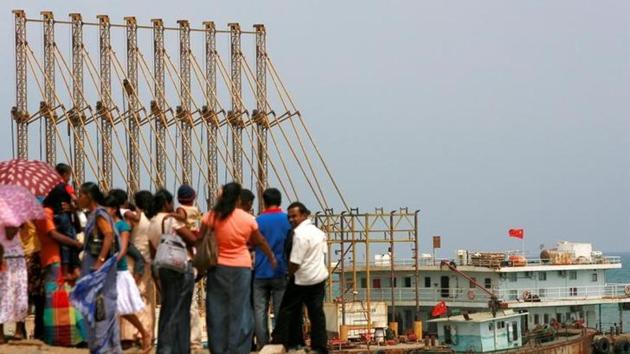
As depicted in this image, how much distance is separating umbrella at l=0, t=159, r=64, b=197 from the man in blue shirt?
242 cm

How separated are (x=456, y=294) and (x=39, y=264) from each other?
173ft

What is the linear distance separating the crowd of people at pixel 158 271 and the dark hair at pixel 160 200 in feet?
0.03

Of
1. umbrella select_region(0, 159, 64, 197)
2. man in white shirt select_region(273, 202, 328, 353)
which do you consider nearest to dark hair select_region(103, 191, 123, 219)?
umbrella select_region(0, 159, 64, 197)

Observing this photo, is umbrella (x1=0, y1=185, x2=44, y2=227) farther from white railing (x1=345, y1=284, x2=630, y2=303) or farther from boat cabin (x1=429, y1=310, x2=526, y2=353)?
white railing (x1=345, y1=284, x2=630, y2=303)

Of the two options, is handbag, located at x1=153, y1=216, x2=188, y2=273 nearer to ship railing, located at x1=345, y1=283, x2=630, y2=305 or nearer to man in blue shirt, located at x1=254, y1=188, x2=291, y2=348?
man in blue shirt, located at x1=254, y1=188, x2=291, y2=348

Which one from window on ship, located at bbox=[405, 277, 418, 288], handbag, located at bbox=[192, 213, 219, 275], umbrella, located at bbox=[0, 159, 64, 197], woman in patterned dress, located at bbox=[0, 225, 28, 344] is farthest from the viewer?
window on ship, located at bbox=[405, 277, 418, 288]

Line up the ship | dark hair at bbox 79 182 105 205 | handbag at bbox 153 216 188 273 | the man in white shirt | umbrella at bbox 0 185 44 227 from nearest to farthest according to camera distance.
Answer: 1. handbag at bbox 153 216 188 273
2. dark hair at bbox 79 182 105 205
3. umbrella at bbox 0 185 44 227
4. the man in white shirt
5. the ship

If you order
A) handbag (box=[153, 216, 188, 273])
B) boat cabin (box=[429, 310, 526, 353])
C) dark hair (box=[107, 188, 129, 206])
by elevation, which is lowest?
boat cabin (box=[429, 310, 526, 353])

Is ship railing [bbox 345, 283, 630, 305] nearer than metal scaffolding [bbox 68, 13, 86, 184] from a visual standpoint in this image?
No

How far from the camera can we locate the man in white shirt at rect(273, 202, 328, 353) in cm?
1576

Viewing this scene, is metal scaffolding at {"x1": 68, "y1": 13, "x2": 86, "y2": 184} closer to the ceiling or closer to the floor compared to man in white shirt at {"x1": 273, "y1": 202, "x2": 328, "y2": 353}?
closer to the ceiling

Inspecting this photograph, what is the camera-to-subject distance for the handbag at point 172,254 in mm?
14594

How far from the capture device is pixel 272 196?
16.3 m

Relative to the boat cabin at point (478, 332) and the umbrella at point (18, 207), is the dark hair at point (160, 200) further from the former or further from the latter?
the boat cabin at point (478, 332)
